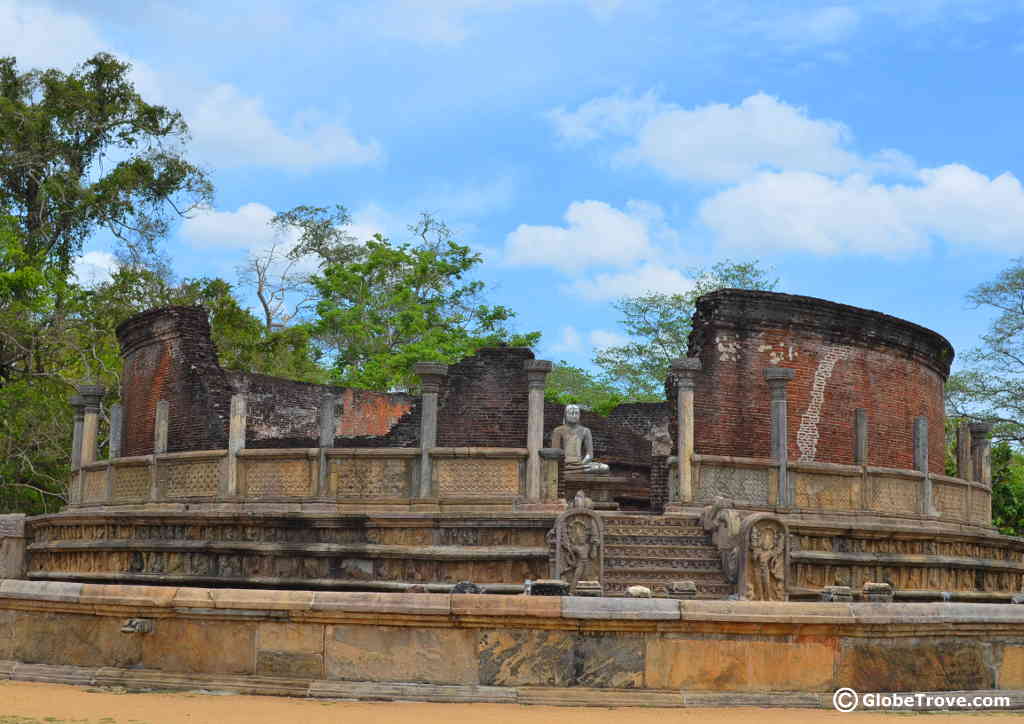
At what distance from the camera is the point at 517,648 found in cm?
671

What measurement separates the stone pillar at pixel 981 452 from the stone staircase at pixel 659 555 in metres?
8.61

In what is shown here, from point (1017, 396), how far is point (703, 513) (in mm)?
25837

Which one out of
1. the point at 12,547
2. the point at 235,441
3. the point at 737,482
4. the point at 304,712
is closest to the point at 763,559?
the point at 737,482

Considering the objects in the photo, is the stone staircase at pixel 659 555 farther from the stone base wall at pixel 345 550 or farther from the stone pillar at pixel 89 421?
the stone pillar at pixel 89 421

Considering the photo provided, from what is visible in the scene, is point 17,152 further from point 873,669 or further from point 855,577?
point 873,669

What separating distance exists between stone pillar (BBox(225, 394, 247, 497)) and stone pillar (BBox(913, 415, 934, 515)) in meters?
9.24

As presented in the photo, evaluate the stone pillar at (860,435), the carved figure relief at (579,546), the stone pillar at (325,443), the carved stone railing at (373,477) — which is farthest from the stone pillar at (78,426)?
the stone pillar at (860,435)

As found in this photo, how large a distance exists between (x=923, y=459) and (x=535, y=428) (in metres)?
6.24

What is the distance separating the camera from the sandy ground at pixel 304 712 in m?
5.98

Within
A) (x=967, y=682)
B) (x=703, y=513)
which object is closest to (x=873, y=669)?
(x=967, y=682)

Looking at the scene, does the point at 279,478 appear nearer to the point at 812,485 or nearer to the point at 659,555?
the point at 659,555

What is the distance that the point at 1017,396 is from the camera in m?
35.8

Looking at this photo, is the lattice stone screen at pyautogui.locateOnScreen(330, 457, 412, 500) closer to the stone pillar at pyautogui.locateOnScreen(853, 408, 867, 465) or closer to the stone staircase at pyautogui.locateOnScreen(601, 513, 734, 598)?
the stone staircase at pyautogui.locateOnScreen(601, 513, 734, 598)

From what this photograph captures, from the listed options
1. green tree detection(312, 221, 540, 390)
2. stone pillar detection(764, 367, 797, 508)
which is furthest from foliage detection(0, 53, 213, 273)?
stone pillar detection(764, 367, 797, 508)
